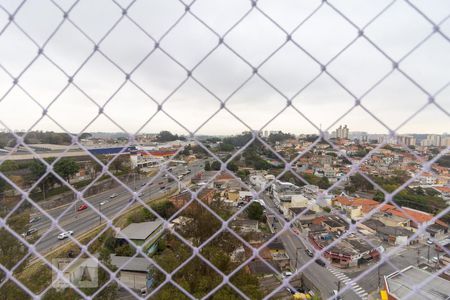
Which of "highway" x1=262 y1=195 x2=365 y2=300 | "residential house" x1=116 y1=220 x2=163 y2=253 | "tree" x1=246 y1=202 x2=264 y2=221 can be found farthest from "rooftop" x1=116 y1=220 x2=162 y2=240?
"tree" x1=246 y1=202 x2=264 y2=221

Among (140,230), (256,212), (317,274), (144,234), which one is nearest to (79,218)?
(140,230)

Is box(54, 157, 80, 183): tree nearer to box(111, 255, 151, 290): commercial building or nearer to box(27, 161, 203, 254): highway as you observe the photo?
box(27, 161, 203, 254): highway

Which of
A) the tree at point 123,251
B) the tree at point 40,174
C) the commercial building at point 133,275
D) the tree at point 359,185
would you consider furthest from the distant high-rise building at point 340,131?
the tree at point 359,185

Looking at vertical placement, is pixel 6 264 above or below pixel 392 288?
above

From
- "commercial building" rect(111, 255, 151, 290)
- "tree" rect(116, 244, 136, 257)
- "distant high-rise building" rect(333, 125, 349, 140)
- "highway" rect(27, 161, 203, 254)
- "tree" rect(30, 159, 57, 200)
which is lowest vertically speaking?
"commercial building" rect(111, 255, 151, 290)

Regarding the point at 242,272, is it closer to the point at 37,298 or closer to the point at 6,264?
the point at 6,264

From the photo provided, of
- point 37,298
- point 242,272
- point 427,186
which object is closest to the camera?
point 37,298

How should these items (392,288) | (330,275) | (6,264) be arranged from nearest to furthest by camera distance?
(6,264)
(392,288)
(330,275)

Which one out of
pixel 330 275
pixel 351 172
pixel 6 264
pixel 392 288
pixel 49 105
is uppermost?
pixel 49 105

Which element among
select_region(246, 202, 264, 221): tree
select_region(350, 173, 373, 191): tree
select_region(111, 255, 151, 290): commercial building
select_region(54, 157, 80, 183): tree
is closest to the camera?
select_region(111, 255, 151, 290): commercial building

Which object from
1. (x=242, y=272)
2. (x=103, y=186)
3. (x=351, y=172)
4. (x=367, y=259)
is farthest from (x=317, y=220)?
(x=351, y=172)

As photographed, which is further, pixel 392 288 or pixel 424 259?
pixel 424 259
